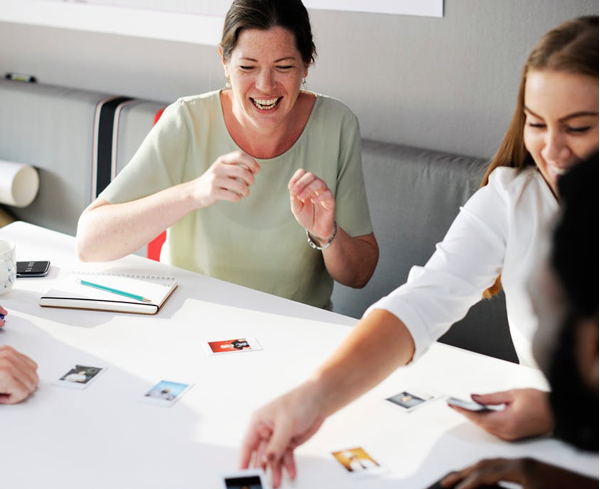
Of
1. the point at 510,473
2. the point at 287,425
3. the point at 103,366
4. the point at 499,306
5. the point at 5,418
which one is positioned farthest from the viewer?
the point at 499,306

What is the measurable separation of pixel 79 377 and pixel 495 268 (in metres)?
0.69

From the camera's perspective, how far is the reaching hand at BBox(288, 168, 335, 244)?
4.92 feet

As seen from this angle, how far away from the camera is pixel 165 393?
1.17 metres

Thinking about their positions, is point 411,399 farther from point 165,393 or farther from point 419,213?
point 419,213

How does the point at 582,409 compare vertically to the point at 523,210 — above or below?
above

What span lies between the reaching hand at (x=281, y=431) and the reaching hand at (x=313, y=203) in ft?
1.91

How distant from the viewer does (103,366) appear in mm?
1241

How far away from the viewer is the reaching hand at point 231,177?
4.88ft

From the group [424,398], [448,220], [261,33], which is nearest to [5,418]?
[424,398]

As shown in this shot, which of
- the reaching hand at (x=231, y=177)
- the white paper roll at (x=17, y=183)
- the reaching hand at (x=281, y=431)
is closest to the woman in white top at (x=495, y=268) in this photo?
the reaching hand at (x=281, y=431)

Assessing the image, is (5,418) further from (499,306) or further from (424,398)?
(499,306)

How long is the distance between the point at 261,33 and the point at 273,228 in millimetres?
439

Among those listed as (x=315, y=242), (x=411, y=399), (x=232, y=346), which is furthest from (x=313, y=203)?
(x=411, y=399)

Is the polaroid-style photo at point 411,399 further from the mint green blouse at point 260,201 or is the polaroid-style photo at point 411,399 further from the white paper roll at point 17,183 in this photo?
the white paper roll at point 17,183
